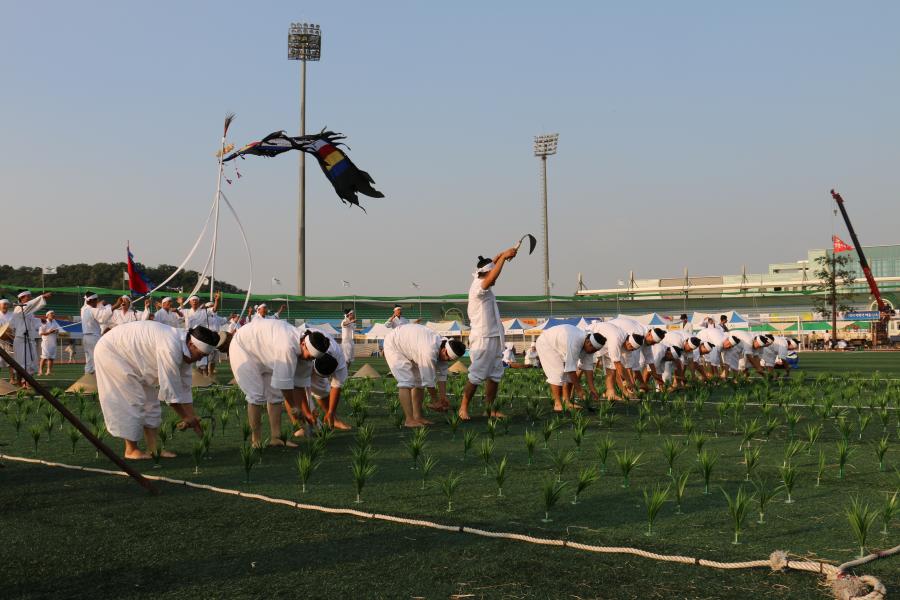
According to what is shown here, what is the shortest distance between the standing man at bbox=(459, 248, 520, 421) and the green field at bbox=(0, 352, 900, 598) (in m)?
2.54

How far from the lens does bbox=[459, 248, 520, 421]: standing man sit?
9.59 m

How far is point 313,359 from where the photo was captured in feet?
24.6

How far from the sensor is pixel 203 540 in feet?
13.1

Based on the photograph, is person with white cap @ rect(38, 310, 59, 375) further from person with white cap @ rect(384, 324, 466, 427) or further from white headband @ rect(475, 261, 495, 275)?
white headband @ rect(475, 261, 495, 275)

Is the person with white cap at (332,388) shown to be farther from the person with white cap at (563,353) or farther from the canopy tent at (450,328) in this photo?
the canopy tent at (450,328)

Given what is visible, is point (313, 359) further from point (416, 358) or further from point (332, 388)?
point (416, 358)

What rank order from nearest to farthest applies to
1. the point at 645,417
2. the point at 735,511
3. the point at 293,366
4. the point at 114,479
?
the point at 735,511, the point at 114,479, the point at 293,366, the point at 645,417

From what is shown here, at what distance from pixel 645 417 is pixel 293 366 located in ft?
14.3

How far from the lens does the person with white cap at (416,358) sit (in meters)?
9.25

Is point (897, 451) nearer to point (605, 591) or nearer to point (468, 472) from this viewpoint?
point (468, 472)

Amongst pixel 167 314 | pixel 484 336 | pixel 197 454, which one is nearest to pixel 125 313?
pixel 167 314

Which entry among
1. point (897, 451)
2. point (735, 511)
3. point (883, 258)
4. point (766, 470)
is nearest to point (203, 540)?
point (735, 511)

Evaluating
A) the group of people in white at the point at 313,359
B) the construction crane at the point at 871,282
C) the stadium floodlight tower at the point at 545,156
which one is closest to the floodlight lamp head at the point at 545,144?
the stadium floodlight tower at the point at 545,156

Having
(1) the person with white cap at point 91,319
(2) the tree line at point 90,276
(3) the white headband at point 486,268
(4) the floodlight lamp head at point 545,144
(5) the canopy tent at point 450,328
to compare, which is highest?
(4) the floodlight lamp head at point 545,144
